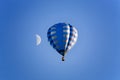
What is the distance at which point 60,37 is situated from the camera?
11450cm

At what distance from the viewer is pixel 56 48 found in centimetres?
11406

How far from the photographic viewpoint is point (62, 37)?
114 meters

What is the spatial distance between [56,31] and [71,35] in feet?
9.63

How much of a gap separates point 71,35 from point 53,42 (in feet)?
12.0

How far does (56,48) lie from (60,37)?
88.0 inches

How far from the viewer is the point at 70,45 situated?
376 ft

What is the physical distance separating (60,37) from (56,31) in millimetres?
1475

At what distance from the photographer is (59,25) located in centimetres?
11606

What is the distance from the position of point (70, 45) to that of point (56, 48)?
2761 mm

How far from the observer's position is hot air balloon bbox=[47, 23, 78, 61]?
114 metres

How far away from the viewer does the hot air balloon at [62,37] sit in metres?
114

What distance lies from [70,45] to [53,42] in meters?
3.25
